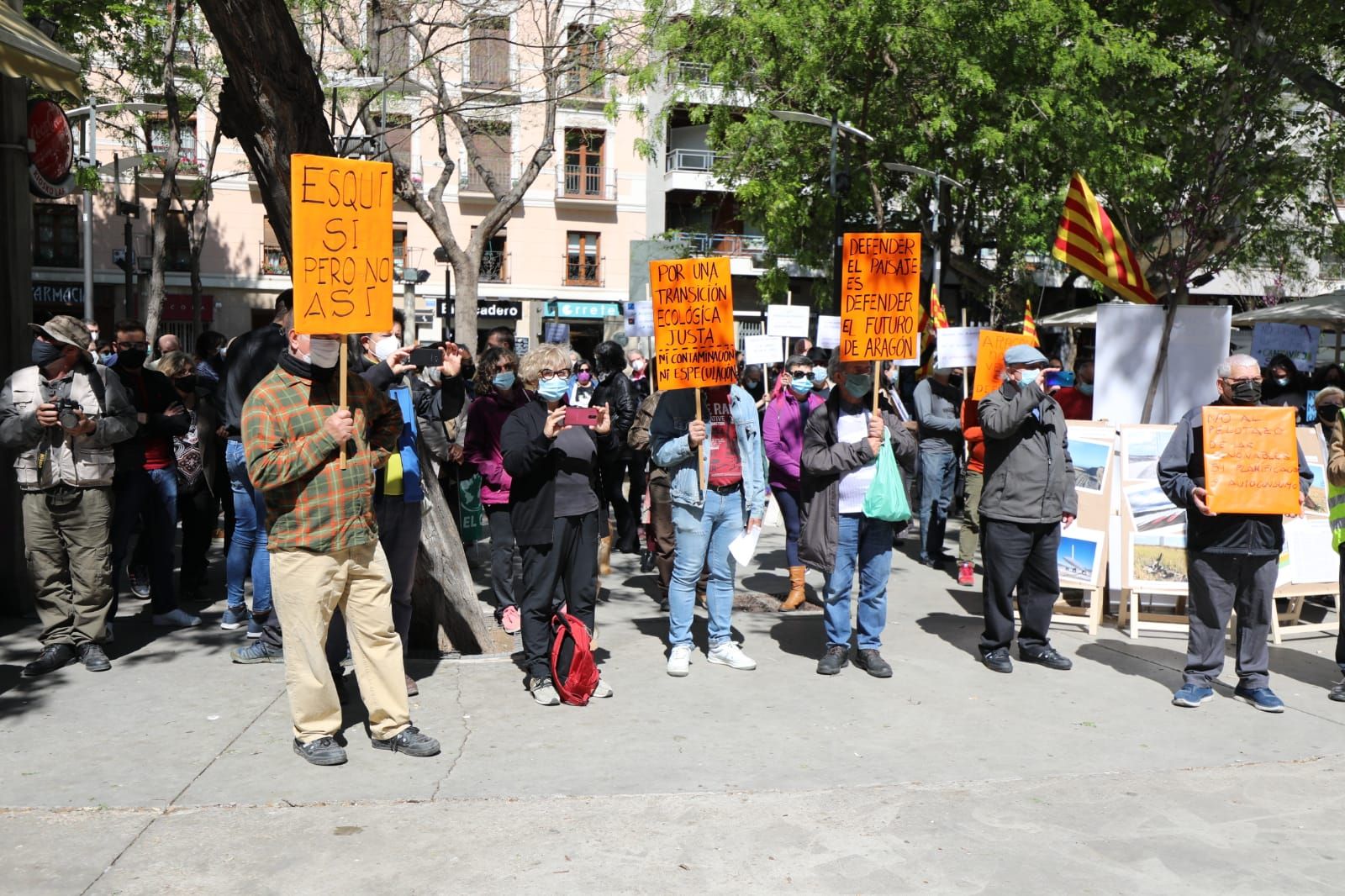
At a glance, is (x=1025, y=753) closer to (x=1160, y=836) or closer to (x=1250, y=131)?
(x=1160, y=836)

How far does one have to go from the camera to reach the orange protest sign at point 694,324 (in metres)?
7.01

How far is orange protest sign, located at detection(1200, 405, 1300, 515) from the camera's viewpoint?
6336mm

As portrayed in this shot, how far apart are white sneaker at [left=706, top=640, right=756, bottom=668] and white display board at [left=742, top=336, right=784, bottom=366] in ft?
23.6

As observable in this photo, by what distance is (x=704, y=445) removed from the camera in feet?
22.5

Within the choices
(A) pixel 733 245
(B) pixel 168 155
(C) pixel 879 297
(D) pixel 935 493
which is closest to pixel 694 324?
(C) pixel 879 297

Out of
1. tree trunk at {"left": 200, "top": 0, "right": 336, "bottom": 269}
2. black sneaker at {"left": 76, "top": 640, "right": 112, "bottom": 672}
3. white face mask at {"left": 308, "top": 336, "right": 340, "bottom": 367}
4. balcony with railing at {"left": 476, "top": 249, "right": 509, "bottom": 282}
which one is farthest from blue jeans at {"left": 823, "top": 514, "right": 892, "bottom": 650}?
balcony with railing at {"left": 476, "top": 249, "right": 509, "bottom": 282}

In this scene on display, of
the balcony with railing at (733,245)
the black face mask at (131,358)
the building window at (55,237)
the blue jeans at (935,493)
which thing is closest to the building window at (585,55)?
the blue jeans at (935,493)

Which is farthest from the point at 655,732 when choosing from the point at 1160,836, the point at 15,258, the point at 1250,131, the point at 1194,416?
the point at 1250,131

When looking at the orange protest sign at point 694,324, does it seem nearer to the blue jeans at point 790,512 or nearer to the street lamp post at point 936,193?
the blue jeans at point 790,512

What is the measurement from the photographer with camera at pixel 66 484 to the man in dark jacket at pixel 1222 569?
5.68m

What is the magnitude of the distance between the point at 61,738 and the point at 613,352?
5.11 meters

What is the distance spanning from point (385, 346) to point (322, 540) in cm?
134

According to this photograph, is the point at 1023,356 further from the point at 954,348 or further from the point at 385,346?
the point at 385,346

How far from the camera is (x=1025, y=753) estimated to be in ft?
18.6
